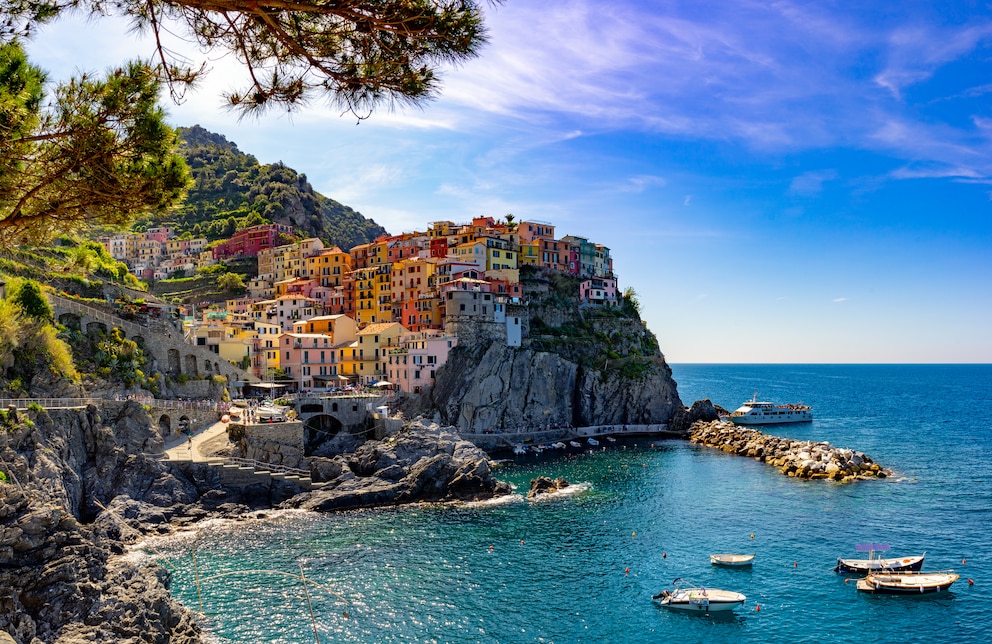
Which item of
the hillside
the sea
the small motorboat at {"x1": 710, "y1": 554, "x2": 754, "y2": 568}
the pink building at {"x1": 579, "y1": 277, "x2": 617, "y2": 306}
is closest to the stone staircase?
the sea

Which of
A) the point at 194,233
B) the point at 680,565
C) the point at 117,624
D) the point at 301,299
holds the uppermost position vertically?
the point at 194,233

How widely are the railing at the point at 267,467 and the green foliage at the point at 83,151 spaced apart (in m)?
33.8

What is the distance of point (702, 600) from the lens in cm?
2880

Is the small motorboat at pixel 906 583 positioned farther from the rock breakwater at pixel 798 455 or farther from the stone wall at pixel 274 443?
the stone wall at pixel 274 443

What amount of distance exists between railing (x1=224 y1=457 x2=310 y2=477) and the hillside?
8929 centimetres

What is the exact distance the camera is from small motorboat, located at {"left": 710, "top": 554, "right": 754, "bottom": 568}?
34.0m

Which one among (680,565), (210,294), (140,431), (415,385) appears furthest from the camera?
(210,294)

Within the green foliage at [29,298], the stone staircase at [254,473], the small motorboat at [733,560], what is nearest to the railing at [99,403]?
the stone staircase at [254,473]

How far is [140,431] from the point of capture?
41.7 meters

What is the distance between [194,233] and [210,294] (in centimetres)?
3937

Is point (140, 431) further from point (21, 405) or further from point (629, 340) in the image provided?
point (629, 340)

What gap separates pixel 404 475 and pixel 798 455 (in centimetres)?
3582

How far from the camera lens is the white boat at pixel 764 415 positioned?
89.4 m

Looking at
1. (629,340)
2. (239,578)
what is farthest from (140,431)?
(629,340)
